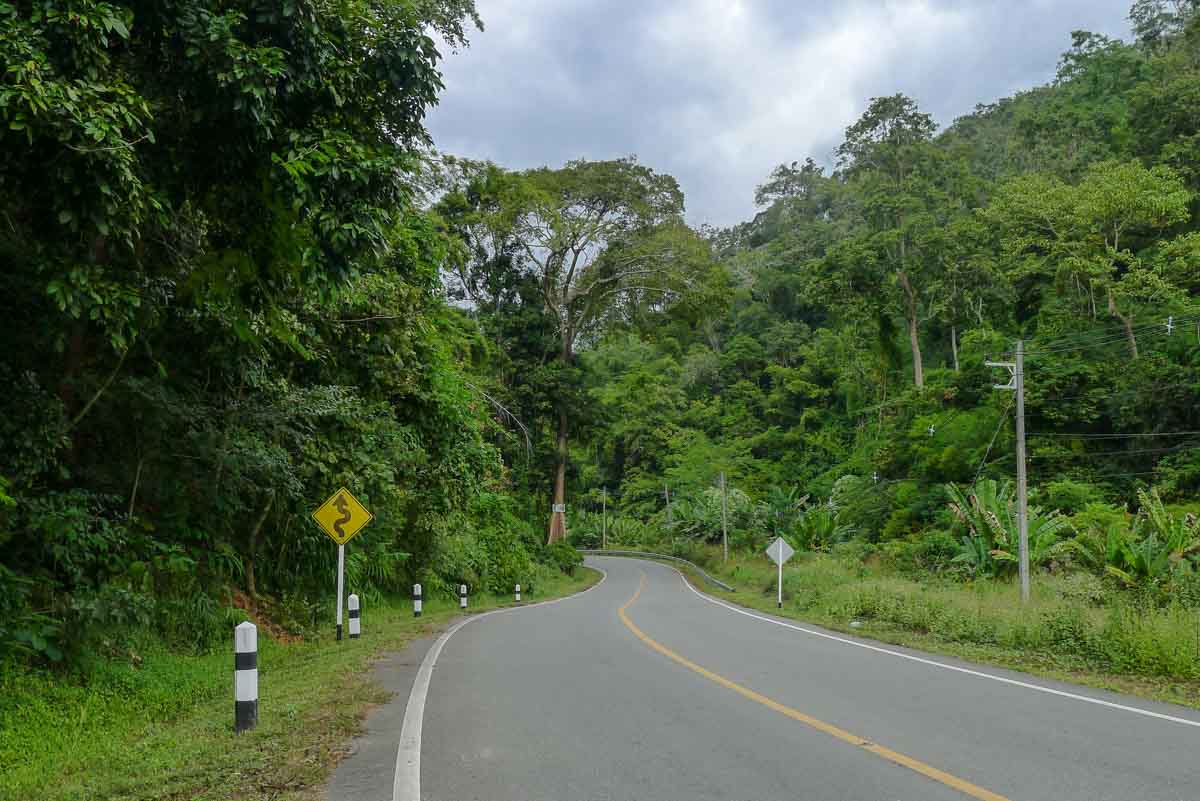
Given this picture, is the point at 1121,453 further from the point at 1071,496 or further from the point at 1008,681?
the point at 1008,681

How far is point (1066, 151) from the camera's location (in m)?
53.2

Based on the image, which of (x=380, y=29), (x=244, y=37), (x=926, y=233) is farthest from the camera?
(x=926, y=233)

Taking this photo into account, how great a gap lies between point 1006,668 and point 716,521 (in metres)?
40.1

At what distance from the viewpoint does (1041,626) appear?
12.6 meters

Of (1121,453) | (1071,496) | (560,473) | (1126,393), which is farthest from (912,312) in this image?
(560,473)

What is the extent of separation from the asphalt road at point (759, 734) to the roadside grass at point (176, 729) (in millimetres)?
405

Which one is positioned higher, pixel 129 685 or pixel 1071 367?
pixel 1071 367

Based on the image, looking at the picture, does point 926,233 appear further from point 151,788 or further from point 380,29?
point 151,788

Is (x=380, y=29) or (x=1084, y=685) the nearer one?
(x=380, y=29)

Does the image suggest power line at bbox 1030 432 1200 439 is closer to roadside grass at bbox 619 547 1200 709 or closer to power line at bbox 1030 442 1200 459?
power line at bbox 1030 442 1200 459

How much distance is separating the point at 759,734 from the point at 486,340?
2731 centimetres

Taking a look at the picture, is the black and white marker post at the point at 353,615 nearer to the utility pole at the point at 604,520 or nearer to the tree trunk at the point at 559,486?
the tree trunk at the point at 559,486

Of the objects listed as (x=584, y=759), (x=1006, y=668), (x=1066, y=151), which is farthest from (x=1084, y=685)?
(x=1066, y=151)

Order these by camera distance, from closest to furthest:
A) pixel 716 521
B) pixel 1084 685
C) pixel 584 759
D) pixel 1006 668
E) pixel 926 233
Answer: pixel 584 759
pixel 1084 685
pixel 1006 668
pixel 926 233
pixel 716 521
